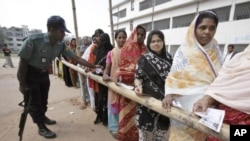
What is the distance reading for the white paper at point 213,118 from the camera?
1.28 metres

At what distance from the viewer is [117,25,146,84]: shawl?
2.62m

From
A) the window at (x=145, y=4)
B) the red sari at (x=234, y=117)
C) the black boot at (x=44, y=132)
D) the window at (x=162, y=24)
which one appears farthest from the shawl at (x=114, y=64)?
the window at (x=145, y=4)

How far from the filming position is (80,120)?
12.9 ft

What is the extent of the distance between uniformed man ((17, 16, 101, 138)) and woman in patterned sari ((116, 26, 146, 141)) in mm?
900

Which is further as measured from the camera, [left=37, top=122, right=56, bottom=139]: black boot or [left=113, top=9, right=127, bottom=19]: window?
[left=113, top=9, right=127, bottom=19]: window

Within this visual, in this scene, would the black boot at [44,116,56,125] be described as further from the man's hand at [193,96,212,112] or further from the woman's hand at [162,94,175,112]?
the man's hand at [193,96,212,112]

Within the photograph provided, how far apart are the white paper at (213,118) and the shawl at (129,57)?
1.38 meters

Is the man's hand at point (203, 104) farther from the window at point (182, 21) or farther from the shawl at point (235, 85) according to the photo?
the window at point (182, 21)

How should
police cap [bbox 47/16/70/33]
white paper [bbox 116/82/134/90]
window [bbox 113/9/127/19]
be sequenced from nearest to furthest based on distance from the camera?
white paper [bbox 116/82/134/90] → police cap [bbox 47/16/70/33] → window [bbox 113/9/127/19]

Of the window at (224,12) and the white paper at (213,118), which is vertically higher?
the window at (224,12)

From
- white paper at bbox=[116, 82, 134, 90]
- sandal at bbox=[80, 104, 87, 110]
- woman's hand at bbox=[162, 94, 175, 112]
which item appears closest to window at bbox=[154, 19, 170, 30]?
sandal at bbox=[80, 104, 87, 110]

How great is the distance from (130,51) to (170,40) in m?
20.8

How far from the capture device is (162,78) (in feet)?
6.92

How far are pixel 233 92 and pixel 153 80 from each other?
0.97 meters
